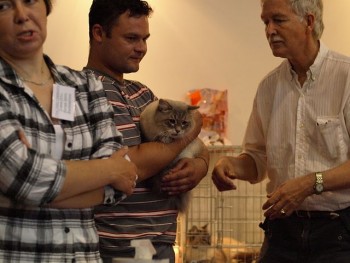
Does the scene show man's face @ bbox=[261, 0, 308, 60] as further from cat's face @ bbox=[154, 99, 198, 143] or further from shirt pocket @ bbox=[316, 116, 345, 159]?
cat's face @ bbox=[154, 99, 198, 143]

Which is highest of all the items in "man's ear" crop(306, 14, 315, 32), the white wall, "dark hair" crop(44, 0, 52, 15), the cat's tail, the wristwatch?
the white wall

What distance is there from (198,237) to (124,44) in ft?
6.07

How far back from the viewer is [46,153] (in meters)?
1.43

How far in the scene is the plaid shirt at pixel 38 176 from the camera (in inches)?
53.0

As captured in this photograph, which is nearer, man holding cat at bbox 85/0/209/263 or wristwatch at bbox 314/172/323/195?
man holding cat at bbox 85/0/209/263

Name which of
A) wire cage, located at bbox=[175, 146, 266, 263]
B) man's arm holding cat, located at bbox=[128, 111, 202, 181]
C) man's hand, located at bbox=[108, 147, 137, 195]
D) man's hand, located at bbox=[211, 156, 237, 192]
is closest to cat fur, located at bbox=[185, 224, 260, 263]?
wire cage, located at bbox=[175, 146, 266, 263]

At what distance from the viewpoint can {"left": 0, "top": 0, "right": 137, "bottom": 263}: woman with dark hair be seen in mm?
1357

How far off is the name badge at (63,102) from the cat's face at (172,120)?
57 centimetres

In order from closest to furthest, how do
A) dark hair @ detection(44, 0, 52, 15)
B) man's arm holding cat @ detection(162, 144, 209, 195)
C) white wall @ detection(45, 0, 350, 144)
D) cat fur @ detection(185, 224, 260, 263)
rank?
dark hair @ detection(44, 0, 52, 15), man's arm holding cat @ detection(162, 144, 209, 195), cat fur @ detection(185, 224, 260, 263), white wall @ detection(45, 0, 350, 144)

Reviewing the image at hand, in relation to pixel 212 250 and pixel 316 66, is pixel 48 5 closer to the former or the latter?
pixel 316 66

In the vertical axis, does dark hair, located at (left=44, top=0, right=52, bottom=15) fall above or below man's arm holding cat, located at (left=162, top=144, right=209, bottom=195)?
above

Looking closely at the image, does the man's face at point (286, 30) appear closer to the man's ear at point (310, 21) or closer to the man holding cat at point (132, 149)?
the man's ear at point (310, 21)

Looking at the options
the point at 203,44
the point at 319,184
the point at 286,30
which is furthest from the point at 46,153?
the point at 203,44

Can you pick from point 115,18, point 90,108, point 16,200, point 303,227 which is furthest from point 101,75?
point 303,227
